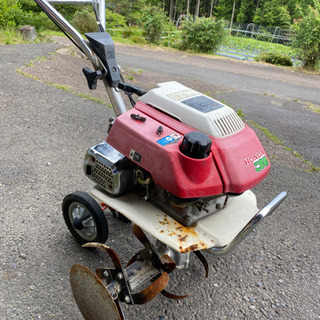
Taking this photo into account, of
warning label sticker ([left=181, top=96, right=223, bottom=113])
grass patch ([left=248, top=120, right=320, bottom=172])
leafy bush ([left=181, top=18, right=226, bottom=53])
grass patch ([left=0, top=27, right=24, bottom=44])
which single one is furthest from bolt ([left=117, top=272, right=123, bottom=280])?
leafy bush ([left=181, top=18, right=226, bottom=53])

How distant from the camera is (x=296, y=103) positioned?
6.06m

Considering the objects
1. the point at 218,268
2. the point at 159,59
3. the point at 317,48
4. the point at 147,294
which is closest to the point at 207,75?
the point at 159,59

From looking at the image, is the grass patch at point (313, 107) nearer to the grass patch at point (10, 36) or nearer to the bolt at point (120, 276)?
the bolt at point (120, 276)

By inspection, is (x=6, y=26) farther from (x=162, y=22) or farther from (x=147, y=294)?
(x=147, y=294)

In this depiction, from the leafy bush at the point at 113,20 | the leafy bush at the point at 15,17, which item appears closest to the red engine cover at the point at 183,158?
the leafy bush at the point at 15,17

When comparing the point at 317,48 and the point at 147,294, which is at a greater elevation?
the point at 147,294

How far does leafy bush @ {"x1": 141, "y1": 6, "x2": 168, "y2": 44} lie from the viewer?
14.0 m

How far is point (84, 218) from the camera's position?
6.63 ft

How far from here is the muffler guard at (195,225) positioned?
154cm

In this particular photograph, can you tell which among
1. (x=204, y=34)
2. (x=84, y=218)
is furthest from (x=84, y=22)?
(x=84, y=218)

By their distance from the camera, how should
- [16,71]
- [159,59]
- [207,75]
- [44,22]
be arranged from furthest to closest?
[44,22]
[159,59]
[207,75]
[16,71]

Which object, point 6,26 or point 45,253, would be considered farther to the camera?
point 6,26

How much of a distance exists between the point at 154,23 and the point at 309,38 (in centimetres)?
646

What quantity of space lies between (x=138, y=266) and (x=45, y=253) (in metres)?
0.73
